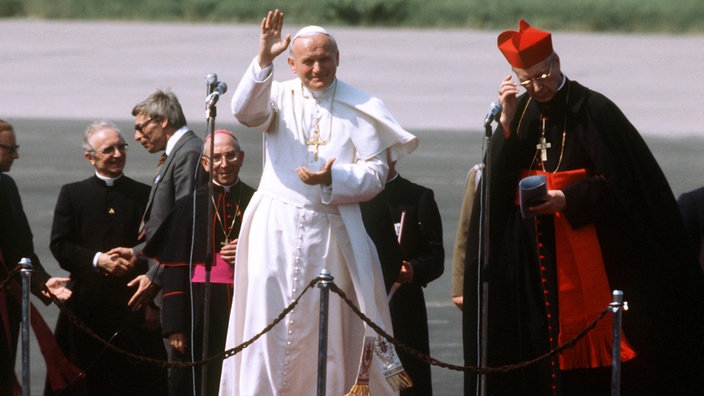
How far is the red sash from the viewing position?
7.59 metres

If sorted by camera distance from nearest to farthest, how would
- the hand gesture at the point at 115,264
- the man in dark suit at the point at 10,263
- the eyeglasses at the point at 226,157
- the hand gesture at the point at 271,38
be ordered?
Answer: the hand gesture at the point at 271,38, the eyeglasses at the point at 226,157, the man in dark suit at the point at 10,263, the hand gesture at the point at 115,264

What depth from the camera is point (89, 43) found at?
96.1 feet

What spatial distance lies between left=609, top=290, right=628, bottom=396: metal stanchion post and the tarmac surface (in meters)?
6.03

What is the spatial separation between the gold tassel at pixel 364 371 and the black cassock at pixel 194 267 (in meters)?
0.99

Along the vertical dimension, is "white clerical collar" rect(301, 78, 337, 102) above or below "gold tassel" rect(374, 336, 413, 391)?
above

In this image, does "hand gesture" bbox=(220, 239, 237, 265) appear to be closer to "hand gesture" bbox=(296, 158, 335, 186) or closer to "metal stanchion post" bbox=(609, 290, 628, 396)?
"hand gesture" bbox=(296, 158, 335, 186)

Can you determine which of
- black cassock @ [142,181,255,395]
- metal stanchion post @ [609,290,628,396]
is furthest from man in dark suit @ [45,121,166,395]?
metal stanchion post @ [609,290,628,396]

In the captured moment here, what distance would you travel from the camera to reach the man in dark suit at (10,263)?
321 inches

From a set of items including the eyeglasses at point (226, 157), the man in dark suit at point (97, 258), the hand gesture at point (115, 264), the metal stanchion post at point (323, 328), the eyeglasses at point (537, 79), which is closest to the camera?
the metal stanchion post at point (323, 328)

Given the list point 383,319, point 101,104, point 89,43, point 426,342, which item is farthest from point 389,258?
point 89,43

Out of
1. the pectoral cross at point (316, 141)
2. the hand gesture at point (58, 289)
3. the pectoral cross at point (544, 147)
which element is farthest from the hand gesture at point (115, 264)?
the pectoral cross at point (544, 147)

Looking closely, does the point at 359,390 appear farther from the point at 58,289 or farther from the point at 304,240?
the point at 58,289

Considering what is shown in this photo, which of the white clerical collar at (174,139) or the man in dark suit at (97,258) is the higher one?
the white clerical collar at (174,139)

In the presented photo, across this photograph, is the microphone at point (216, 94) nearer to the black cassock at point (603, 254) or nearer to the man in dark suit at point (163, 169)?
the man in dark suit at point (163, 169)
